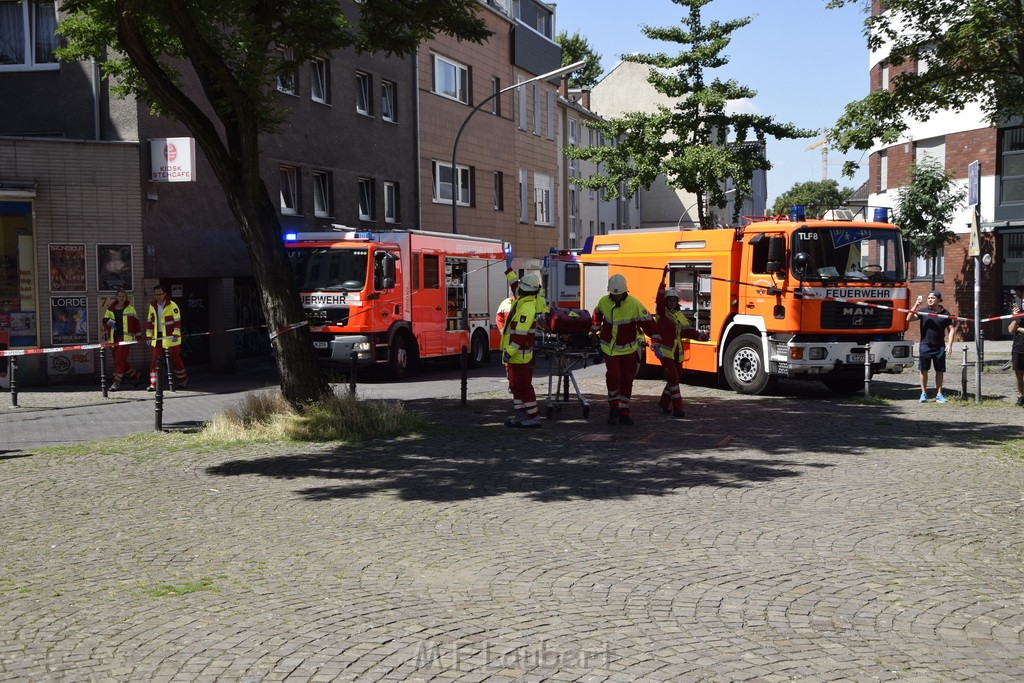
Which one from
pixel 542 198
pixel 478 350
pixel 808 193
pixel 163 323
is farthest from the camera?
pixel 808 193

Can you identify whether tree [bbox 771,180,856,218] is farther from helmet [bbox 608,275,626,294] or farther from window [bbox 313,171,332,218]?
helmet [bbox 608,275,626,294]

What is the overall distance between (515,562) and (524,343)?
6.31 meters

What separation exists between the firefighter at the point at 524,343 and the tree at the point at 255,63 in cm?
229

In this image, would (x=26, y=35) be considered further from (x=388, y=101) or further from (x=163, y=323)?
(x=388, y=101)

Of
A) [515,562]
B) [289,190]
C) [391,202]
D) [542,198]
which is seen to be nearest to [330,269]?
[289,190]

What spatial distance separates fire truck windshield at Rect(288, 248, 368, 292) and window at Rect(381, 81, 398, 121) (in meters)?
11.7

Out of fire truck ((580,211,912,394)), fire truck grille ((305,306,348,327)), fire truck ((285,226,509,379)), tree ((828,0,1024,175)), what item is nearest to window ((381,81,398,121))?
fire truck ((285,226,509,379))

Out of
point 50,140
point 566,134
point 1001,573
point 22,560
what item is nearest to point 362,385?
point 50,140

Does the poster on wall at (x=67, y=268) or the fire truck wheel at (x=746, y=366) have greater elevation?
the poster on wall at (x=67, y=268)

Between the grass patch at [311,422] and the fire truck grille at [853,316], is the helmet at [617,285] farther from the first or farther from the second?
the fire truck grille at [853,316]

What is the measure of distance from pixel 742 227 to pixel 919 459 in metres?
7.41

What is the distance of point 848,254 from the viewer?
54.2ft

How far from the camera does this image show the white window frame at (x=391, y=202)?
31.2 m

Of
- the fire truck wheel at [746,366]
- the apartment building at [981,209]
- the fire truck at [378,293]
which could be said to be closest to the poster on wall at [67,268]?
the fire truck at [378,293]
